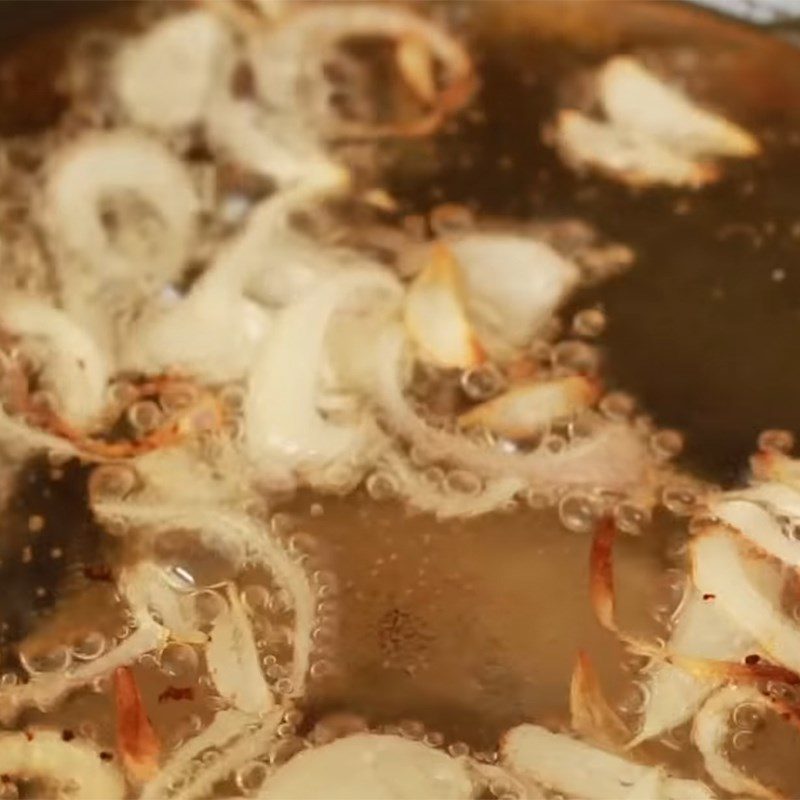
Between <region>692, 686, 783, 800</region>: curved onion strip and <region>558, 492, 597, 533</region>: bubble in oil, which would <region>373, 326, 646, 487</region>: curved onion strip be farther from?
<region>692, 686, 783, 800</region>: curved onion strip

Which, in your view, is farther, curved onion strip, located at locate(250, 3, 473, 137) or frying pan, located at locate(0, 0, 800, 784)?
curved onion strip, located at locate(250, 3, 473, 137)

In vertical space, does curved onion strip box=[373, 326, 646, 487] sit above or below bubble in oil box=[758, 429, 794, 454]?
below

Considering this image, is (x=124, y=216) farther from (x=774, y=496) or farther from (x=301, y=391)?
(x=774, y=496)

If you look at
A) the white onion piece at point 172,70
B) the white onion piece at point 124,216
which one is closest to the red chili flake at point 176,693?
the white onion piece at point 124,216

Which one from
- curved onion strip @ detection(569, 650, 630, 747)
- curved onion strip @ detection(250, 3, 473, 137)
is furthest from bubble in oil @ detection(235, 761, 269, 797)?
curved onion strip @ detection(250, 3, 473, 137)

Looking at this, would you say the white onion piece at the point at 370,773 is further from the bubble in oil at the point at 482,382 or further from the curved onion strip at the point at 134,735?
the bubble in oil at the point at 482,382

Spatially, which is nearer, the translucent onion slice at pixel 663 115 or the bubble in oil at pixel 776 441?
the bubble in oil at pixel 776 441

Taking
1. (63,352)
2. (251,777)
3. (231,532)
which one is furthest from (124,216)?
(251,777)
